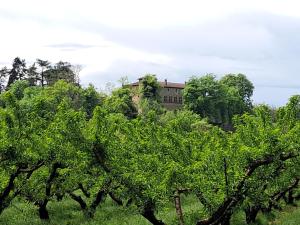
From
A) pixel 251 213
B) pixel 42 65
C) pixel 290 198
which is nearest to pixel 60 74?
pixel 42 65

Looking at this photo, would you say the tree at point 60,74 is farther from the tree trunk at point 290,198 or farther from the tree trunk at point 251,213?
Result: the tree trunk at point 251,213

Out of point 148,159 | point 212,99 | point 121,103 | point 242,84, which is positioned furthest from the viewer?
point 242,84

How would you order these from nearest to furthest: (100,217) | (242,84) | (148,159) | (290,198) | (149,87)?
(148,159) < (100,217) < (290,198) < (149,87) < (242,84)

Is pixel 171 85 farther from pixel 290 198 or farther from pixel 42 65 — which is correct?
pixel 290 198

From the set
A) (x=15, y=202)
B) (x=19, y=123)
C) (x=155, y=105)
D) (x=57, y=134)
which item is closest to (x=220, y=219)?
(x=57, y=134)

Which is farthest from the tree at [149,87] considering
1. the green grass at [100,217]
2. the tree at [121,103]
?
→ the green grass at [100,217]

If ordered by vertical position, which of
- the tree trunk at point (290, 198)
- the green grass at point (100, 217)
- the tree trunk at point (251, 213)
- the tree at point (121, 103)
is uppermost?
the tree at point (121, 103)

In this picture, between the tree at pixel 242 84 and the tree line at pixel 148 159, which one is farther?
the tree at pixel 242 84

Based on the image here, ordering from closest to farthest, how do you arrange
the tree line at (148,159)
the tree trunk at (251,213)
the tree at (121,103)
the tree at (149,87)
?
the tree line at (148,159) < the tree trunk at (251,213) < the tree at (121,103) < the tree at (149,87)

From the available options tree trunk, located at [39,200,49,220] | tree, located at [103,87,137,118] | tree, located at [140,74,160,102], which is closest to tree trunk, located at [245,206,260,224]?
tree trunk, located at [39,200,49,220]

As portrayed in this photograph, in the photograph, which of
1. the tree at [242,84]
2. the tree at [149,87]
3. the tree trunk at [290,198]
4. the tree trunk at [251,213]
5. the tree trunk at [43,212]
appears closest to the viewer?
the tree trunk at [251,213]

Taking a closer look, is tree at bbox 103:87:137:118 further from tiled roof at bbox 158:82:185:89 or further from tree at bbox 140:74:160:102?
tiled roof at bbox 158:82:185:89

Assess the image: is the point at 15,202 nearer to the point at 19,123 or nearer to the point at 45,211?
the point at 45,211

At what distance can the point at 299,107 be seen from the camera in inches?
786
